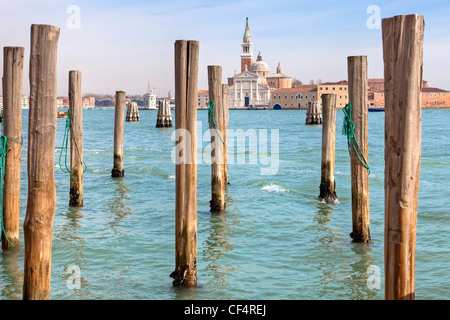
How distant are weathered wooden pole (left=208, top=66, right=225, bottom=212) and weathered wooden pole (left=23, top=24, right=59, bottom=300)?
4130 millimetres

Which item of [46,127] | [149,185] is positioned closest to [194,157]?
[46,127]

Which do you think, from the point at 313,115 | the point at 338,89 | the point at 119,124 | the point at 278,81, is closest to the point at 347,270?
the point at 119,124

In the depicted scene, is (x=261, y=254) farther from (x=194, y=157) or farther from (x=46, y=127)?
(x=46, y=127)

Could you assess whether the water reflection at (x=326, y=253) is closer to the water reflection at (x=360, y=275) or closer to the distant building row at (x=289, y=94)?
the water reflection at (x=360, y=275)

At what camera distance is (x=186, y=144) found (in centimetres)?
514

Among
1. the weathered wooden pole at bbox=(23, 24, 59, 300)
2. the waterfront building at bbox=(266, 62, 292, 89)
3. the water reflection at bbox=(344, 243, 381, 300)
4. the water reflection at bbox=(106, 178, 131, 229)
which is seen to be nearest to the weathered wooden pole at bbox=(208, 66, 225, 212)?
the water reflection at bbox=(106, 178, 131, 229)

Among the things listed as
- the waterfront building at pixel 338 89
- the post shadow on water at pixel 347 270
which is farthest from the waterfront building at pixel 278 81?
the post shadow on water at pixel 347 270

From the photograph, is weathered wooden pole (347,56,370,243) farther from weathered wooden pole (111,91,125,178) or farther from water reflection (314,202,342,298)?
weathered wooden pole (111,91,125,178)

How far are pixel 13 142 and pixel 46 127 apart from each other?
238cm

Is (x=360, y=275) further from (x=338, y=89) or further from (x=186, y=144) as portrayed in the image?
(x=338, y=89)

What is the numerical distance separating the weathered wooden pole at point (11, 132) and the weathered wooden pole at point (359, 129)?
365cm

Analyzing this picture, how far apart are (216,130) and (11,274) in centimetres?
370
